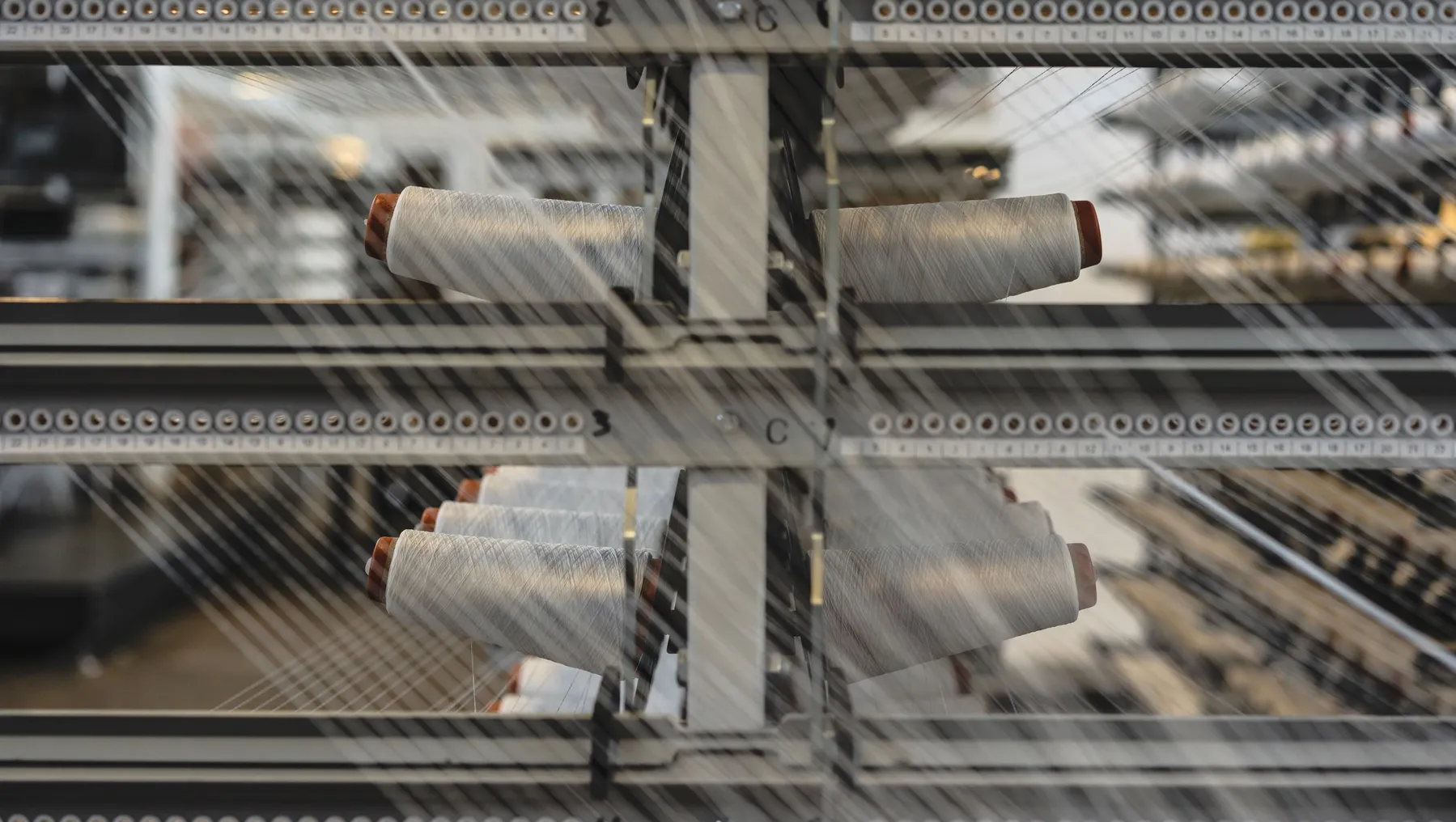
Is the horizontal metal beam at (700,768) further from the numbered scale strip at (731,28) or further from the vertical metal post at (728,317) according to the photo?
the numbered scale strip at (731,28)

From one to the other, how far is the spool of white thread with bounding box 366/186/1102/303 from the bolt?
0.14 m

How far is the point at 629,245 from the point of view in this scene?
844 mm

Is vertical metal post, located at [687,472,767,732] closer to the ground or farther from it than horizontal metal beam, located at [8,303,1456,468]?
closer to the ground

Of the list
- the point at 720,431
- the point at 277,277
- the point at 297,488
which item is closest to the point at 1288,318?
the point at 720,431

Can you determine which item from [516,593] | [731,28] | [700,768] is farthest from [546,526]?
[731,28]

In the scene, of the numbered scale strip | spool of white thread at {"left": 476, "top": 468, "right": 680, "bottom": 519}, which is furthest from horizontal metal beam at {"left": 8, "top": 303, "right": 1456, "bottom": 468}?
spool of white thread at {"left": 476, "top": 468, "right": 680, "bottom": 519}

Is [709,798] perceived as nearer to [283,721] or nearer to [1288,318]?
[283,721]

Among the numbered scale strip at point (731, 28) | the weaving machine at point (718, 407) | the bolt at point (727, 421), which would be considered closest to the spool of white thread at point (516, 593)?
the weaving machine at point (718, 407)

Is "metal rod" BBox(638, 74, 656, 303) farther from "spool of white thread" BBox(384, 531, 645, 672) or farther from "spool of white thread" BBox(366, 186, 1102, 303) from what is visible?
"spool of white thread" BBox(384, 531, 645, 672)

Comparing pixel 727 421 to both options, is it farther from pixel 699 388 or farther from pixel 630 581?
pixel 630 581

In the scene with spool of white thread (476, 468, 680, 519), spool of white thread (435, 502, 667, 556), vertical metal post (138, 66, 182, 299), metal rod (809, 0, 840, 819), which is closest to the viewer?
metal rod (809, 0, 840, 819)

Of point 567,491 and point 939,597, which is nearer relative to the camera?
point 939,597

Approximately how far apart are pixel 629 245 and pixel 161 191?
9.12ft

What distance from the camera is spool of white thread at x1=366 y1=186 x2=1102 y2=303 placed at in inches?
32.0
